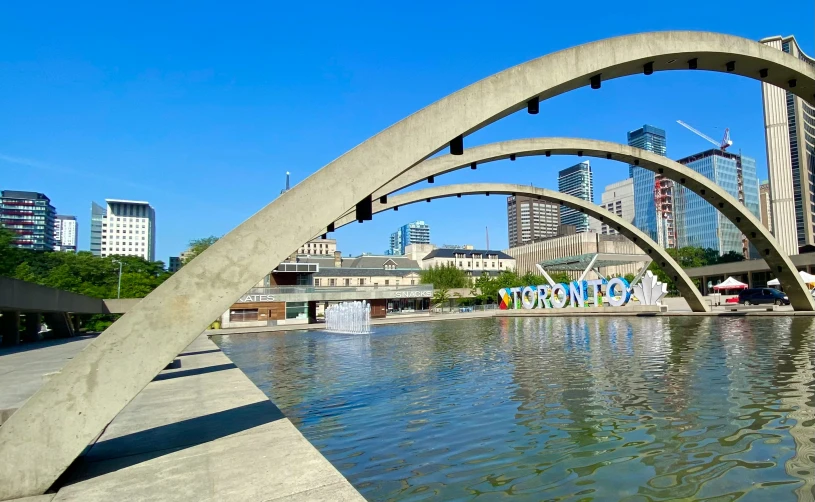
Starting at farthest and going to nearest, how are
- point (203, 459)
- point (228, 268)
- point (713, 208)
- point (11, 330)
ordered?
point (713, 208)
point (11, 330)
point (228, 268)
point (203, 459)

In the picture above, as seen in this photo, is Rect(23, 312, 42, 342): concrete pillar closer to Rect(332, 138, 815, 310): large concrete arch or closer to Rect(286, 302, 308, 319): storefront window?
Rect(332, 138, 815, 310): large concrete arch

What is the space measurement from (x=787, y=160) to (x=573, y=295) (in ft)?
352

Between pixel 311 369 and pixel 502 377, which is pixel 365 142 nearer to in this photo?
pixel 502 377

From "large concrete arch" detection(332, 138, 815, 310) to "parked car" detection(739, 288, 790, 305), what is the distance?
12.3 meters

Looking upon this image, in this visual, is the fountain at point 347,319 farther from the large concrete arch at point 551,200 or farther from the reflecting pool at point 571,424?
the reflecting pool at point 571,424

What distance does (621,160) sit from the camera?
22.1m

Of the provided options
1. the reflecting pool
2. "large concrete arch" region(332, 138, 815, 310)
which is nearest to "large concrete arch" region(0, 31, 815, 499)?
the reflecting pool

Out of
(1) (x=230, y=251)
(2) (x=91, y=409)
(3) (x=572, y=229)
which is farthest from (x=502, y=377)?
(3) (x=572, y=229)

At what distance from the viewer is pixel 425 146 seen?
661 cm

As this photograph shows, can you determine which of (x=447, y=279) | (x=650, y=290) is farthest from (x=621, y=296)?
(x=447, y=279)

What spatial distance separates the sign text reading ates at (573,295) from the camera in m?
44.8

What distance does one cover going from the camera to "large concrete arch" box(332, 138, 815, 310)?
56.9 feet

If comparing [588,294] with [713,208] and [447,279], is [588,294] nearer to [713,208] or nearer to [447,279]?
[447,279]

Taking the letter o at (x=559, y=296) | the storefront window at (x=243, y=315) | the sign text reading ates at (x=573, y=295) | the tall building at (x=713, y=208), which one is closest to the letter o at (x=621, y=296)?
the sign text reading ates at (x=573, y=295)
